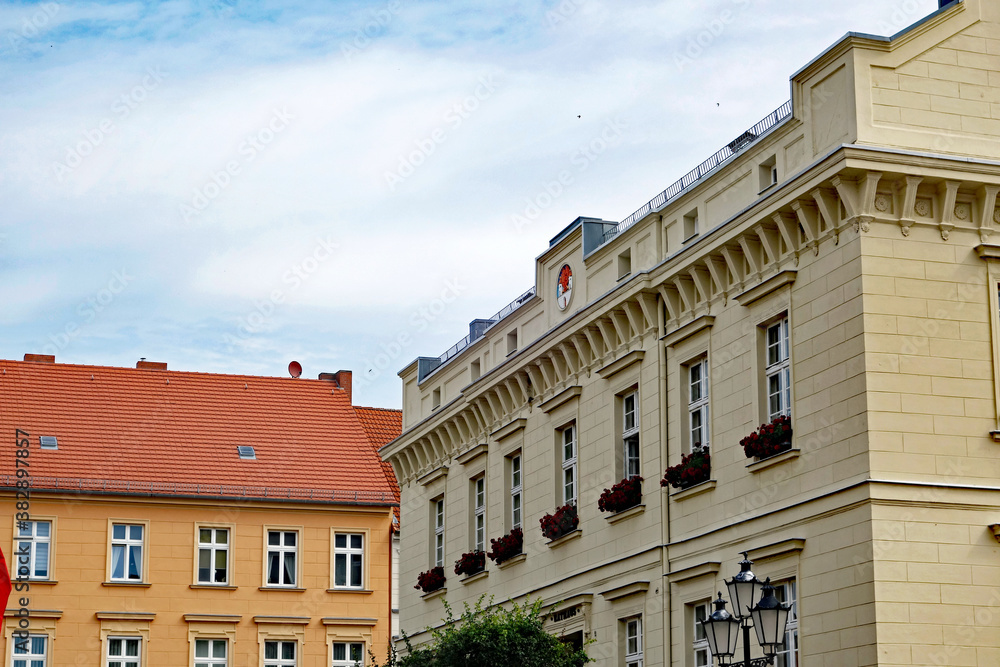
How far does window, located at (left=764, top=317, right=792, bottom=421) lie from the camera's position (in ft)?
75.3

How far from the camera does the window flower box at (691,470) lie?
24531mm

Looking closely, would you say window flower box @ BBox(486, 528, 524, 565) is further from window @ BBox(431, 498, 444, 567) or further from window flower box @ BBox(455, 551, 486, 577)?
window @ BBox(431, 498, 444, 567)

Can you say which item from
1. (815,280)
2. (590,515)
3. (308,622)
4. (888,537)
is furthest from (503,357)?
(308,622)

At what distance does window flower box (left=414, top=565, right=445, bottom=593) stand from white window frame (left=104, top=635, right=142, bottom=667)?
1320 cm

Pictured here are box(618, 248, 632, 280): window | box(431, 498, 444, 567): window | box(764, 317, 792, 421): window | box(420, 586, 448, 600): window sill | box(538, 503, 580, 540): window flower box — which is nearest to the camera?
box(764, 317, 792, 421): window

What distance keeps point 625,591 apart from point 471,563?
7.32 metres

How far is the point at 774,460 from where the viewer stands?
73.8 feet

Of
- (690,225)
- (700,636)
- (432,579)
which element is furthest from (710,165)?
(432,579)

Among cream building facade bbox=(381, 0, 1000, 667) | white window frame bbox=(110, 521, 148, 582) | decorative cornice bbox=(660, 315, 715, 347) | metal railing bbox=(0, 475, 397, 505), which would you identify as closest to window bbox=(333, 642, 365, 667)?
metal railing bbox=(0, 475, 397, 505)

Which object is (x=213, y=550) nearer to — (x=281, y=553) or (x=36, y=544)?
(x=281, y=553)

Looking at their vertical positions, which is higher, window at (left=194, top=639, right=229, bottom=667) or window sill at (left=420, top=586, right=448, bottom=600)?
window sill at (left=420, top=586, right=448, bottom=600)

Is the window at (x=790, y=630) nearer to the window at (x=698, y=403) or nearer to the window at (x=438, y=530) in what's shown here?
the window at (x=698, y=403)

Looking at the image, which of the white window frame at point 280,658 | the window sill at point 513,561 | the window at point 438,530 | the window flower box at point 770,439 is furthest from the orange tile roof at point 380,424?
the window flower box at point 770,439

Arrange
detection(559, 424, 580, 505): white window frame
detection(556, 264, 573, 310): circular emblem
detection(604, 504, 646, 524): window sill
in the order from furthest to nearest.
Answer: detection(556, 264, 573, 310): circular emblem < detection(559, 424, 580, 505): white window frame < detection(604, 504, 646, 524): window sill
